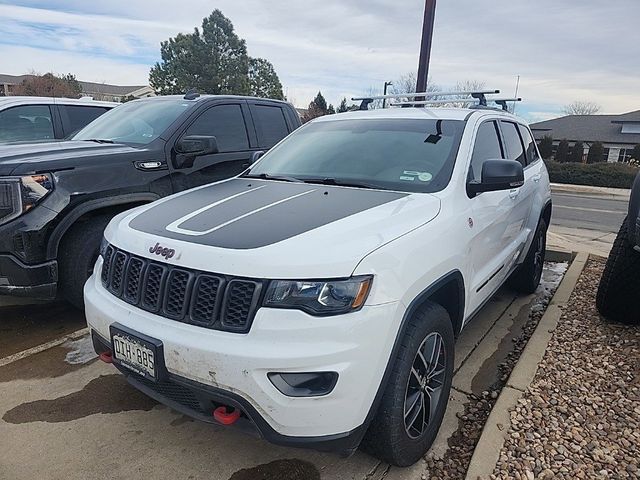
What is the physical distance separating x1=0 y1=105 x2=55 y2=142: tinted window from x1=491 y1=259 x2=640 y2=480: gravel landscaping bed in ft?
20.5

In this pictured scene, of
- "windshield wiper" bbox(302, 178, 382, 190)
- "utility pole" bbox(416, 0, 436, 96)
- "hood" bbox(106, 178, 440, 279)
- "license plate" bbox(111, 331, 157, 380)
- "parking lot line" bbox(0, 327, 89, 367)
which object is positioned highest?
"utility pole" bbox(416, 0, 436, 96)

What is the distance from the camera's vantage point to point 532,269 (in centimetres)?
488

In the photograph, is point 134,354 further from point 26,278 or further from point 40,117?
point 40,117

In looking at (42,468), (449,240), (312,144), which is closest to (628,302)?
(449,240)

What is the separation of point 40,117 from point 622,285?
6732 mm

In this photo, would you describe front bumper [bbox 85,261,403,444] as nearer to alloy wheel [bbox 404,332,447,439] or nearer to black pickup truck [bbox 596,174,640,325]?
alloy wheel [bbox 404,332,447,439]

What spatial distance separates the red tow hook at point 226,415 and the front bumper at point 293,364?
0.18ft

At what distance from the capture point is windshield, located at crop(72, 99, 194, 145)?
177 inches

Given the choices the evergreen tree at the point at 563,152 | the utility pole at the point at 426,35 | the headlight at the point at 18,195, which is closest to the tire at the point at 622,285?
the headlight at the point at 18,195

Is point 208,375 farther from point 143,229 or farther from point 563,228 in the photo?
point 563,228

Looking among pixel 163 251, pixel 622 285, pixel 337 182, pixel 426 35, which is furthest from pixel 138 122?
pixel 426 35

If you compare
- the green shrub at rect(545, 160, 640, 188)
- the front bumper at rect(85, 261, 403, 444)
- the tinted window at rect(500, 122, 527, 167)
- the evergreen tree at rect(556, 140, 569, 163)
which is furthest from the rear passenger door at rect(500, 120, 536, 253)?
the evergreen tree at rect(556, 140, 569, 163)

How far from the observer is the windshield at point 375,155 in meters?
2.94

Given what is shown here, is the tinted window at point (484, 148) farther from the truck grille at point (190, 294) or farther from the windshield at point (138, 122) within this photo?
the windshield at point (138, 122)
